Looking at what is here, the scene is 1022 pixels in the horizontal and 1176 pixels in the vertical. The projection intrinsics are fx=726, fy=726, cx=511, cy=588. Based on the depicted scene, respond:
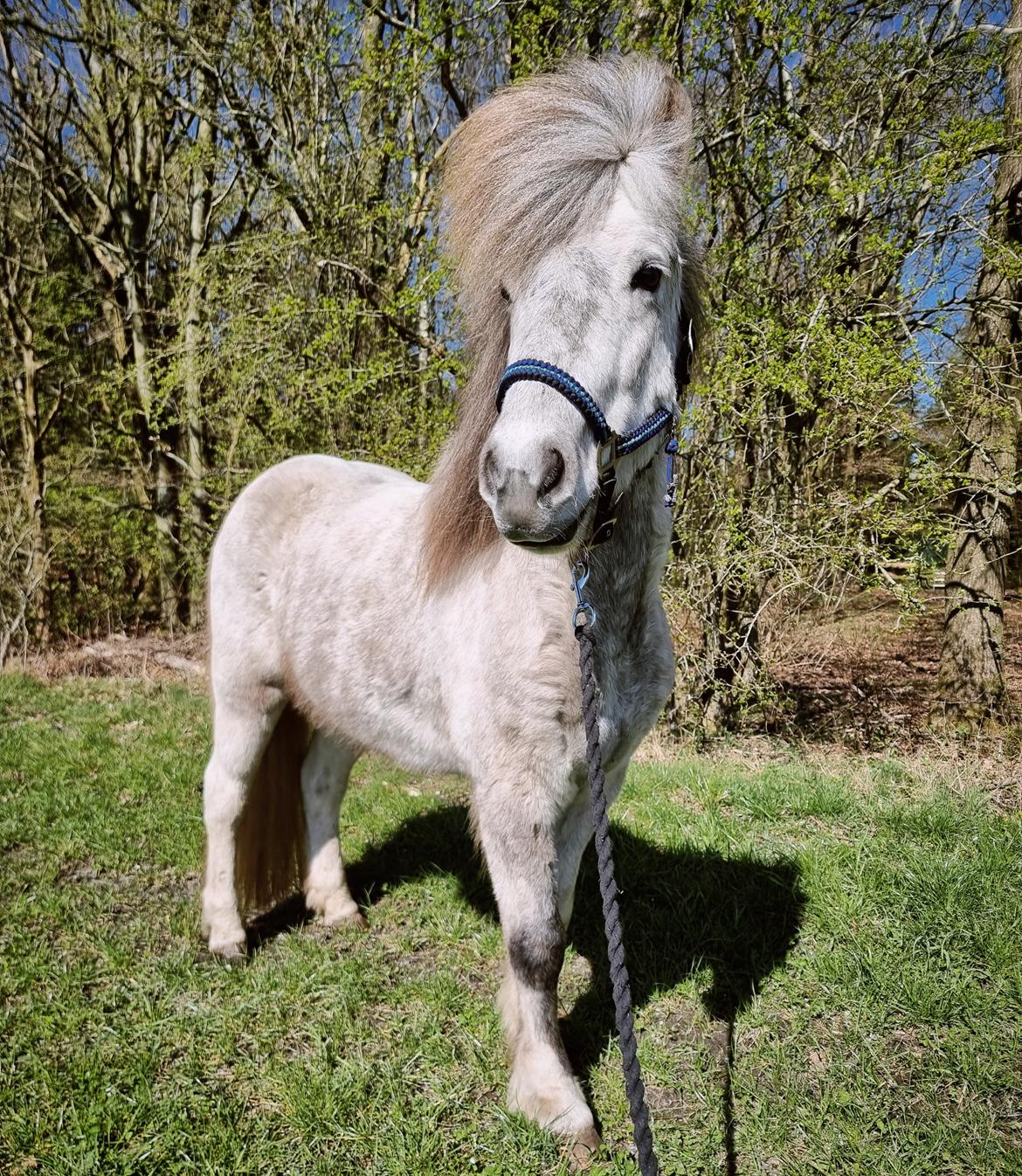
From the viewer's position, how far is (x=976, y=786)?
3793 mm

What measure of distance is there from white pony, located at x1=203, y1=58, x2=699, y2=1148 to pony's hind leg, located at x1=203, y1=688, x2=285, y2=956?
0.02m

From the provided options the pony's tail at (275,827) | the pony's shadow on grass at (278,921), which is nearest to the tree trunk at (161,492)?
the pony's tail at (275,827)

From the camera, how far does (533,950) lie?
1.95m

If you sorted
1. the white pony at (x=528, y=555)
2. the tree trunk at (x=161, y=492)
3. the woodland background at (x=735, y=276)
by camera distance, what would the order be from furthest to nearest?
1. the tree trunk at (x=161, y=492)
2. the woodland background at (x=735, y=276)
3. the white pony at (x=528, y=555)

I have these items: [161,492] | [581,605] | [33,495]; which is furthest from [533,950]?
[33,495]

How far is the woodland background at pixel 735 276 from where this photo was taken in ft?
14.7

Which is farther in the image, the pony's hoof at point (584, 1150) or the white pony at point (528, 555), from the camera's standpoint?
the pony's hoof at point (584, 1150)

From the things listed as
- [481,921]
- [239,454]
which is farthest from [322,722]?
[239,454]

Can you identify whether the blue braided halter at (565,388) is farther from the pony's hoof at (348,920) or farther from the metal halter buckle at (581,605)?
the pony's hoof at (348,920)

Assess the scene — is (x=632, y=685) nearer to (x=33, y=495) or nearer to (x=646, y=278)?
(x=646, y=278)

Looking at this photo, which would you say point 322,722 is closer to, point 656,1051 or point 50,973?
point 50,973

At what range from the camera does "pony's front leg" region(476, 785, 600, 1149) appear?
1.94 m

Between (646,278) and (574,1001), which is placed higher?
(646,278)

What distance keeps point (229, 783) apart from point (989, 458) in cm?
513
